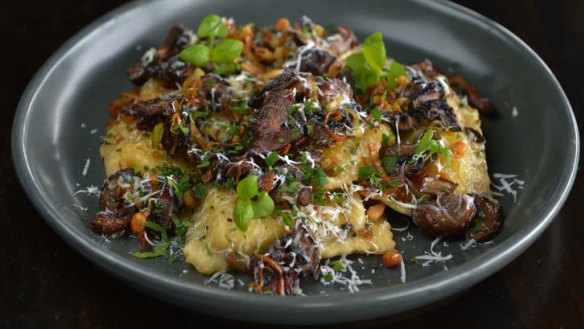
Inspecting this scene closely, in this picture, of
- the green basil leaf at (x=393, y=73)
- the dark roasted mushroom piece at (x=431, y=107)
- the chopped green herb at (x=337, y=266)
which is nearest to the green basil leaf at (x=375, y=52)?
the green basil leaf at (x=393, y=73)

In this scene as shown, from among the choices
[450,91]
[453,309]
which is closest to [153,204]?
[453,309]

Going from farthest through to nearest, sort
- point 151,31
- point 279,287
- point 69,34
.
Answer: point 69,34
point 151,31
point 279,287

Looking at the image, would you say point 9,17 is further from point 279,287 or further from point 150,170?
point 279,287

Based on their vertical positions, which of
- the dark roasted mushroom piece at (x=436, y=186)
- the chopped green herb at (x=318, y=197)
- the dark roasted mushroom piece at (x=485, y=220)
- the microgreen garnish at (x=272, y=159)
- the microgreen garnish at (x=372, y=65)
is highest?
the microgreen garnish at (x=372, y=65)

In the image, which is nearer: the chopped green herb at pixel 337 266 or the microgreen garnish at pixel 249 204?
the microgreen garnish at pixel 249 204

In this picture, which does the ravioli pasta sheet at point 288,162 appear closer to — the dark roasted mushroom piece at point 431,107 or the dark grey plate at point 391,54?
the dark roasted mushroom piece at point 431,107

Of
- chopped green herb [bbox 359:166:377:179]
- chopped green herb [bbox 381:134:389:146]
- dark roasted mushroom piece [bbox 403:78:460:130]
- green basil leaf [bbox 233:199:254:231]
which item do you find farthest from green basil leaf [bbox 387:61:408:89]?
A: green basil leaf [bbox 233:199:254:231]

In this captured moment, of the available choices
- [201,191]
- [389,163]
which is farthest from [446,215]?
[201,191]

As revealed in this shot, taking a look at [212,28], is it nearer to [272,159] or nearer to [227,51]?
[227,51]
